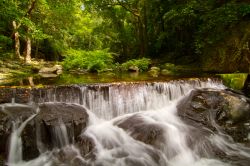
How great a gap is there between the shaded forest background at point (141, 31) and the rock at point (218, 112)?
358cm

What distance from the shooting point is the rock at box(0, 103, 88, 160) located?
5410 millimetres

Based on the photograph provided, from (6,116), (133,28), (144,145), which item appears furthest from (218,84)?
(133,28)

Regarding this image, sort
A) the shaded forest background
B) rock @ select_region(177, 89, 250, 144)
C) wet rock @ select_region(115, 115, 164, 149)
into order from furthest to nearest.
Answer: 1. the shaded forest background
2. rock @ select_region(177, 89, 250, 144)
3. wet rock @ select_region(115, 115, 164, 149)

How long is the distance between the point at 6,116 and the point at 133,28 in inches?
797

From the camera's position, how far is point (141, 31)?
19203 millimetres

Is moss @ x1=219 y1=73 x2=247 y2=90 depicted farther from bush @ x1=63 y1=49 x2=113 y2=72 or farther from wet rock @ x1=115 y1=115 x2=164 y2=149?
bush @ x1=63 y1=49 x2=113 y2=72

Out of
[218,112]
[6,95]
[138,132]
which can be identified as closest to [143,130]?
[138,132]

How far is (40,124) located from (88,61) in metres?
9.03

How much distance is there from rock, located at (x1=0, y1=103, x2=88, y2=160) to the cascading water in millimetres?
145

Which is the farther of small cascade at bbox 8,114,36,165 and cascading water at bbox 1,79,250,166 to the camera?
cascading water at bbox 1,79,250,166

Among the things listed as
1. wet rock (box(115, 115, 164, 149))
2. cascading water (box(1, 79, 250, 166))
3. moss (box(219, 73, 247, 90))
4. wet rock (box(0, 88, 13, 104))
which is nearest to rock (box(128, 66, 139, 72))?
moss (box(219, 73, 247, 90))

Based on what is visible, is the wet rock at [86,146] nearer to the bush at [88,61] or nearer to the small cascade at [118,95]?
the small cascade at [118,95]

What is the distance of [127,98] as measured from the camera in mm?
7430

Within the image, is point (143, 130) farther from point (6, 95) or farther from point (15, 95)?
point (6, 95)
